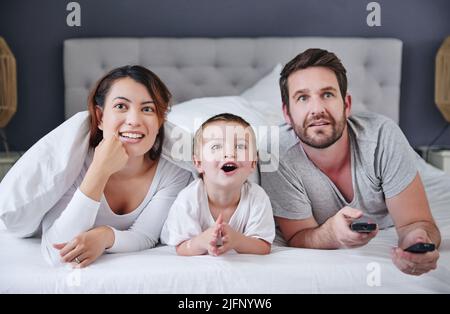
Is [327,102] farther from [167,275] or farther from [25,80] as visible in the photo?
[25,80]

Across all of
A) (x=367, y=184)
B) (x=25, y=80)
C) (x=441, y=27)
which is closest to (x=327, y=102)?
(x=367, y=184)

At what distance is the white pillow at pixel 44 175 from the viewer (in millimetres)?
851

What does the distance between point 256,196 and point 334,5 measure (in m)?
0.48

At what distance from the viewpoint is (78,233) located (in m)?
0.81

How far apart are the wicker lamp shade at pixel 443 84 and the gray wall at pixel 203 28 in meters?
0.02

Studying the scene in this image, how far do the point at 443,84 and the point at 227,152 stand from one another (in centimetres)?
68

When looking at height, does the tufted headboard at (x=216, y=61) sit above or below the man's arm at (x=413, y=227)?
above

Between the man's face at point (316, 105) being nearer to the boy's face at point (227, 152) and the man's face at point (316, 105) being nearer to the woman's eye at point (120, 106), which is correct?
the boy's face at point (227, 152)

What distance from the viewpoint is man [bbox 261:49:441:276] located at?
0.85m

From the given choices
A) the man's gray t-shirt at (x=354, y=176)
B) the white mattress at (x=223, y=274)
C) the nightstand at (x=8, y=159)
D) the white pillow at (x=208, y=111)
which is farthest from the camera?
the white pillow at (x=208, y=111)

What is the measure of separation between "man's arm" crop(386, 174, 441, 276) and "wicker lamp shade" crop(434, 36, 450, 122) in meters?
0.38

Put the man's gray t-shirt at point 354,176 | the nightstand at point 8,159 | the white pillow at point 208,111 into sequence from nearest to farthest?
the man's gray t-shirt at point 354,176, the nightstand at point 8,159, the white pillow at point 208,111

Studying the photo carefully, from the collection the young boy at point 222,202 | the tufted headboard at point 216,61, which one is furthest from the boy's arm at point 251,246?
the tufted headboard at point 216,61

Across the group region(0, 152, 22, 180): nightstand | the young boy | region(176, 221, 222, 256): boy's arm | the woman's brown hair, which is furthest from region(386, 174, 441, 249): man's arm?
region(0, 152, 22, 180): nightstand
